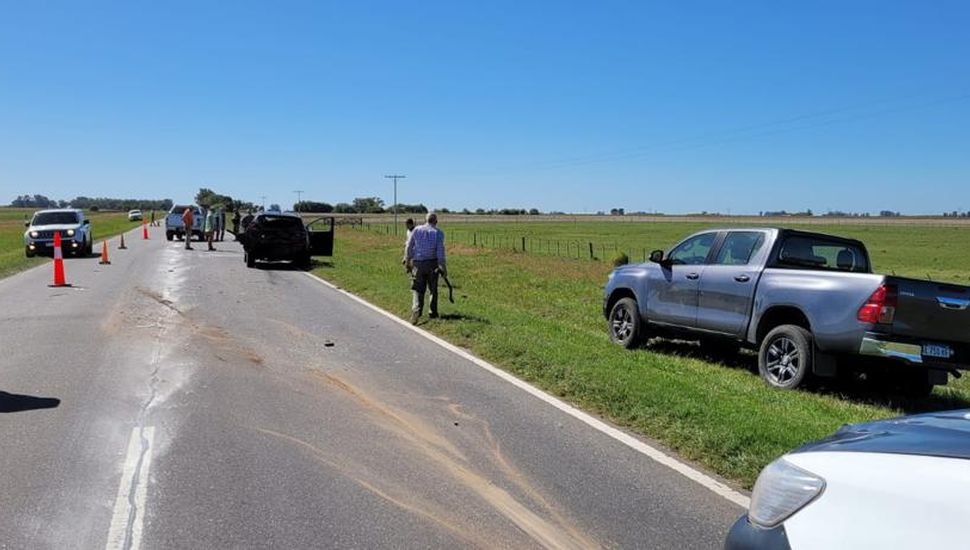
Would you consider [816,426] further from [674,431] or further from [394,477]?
[394,477]

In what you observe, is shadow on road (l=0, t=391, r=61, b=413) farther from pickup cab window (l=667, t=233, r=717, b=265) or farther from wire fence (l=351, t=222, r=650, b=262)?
wire fence (l=351, t=222, r=650, b=262)

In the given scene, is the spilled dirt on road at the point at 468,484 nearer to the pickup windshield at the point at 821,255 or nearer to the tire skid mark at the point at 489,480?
the tire skid mark at the point at 489,480

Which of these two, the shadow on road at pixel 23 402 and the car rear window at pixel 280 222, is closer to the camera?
the shadow on road at pixel 23 402

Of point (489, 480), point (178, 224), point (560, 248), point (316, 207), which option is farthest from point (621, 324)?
point (316, 207)

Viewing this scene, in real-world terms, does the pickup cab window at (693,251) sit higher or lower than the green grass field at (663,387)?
higher

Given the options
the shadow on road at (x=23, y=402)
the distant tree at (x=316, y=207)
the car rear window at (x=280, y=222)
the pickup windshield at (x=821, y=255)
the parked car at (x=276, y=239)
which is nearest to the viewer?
the shadow on road at (x=23, y=402)

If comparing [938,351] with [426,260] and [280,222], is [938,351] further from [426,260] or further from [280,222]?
[280,222]

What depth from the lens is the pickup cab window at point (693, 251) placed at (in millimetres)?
10281

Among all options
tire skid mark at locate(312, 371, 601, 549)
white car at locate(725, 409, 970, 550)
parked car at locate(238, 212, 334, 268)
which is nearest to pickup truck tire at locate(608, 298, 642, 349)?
tire skid mark at locate(312, 371, 601, 549)

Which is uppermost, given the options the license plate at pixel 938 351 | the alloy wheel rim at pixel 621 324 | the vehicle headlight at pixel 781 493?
the vehicle headlight at pixel 781 493

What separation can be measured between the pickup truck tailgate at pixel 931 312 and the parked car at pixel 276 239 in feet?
62.9

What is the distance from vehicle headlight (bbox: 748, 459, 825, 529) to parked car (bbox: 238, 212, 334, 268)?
22337mm

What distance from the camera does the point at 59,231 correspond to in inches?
1037

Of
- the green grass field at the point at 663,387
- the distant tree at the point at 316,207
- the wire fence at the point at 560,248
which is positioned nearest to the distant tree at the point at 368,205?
the distant tree at the point at 316,207
